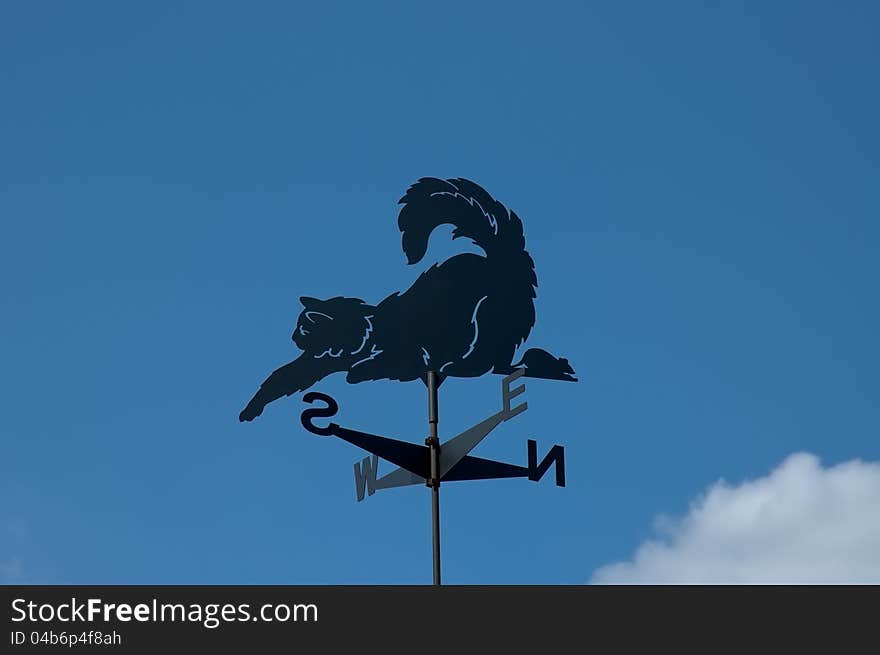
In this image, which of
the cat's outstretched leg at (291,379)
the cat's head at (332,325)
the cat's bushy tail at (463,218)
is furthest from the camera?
the cat's bushy tail at (463,218)

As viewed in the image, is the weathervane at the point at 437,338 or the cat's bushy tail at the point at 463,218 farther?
the cat's bushy tail at the point at 463,218

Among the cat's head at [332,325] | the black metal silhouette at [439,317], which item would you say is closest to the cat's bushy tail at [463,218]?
the black metal silhouette at [439,317]

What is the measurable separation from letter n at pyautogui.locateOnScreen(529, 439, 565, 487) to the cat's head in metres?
0.87

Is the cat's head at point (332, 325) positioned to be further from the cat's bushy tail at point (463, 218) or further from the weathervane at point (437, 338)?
the cat's bushy tail at point (463, 218)

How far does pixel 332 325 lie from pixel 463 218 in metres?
0.88

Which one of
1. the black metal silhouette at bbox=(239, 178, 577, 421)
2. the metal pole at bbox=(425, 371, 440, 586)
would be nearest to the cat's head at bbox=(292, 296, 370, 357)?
the black metal silhouette at bbox=(239, 178, 577, 421)

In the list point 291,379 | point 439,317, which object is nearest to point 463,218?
point 439,317

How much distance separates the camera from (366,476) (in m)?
5.86

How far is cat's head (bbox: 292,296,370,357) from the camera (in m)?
5.89

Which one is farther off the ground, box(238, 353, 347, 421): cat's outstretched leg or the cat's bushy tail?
the cat's bushy tail

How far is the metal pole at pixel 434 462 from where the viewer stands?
17.4 feet

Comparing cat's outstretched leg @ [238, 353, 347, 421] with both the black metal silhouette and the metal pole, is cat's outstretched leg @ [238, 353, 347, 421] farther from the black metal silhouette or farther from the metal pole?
the metal pole
